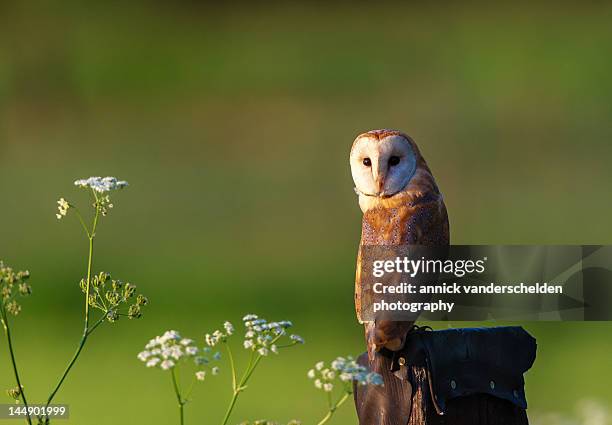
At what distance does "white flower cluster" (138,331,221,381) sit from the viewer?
1823 mm

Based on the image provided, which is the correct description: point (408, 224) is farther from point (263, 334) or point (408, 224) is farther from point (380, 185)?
point (263, 334)

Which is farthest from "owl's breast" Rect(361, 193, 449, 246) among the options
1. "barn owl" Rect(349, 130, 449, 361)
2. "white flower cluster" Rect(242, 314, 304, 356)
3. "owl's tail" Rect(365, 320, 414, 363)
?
"white flower cluster" Rect(242, 314, 304, 356)

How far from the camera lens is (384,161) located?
8.86ft

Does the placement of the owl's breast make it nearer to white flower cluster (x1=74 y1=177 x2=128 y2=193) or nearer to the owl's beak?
the owl's beak

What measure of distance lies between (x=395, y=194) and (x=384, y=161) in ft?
0.30

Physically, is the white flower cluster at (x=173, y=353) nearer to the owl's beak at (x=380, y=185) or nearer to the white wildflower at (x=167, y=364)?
the white wildflower at (x=167, y=364)

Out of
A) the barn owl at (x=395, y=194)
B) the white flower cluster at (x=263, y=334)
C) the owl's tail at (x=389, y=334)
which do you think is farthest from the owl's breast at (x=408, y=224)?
the white flower cluster at (x=263, y=334)

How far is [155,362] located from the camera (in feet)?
5.97

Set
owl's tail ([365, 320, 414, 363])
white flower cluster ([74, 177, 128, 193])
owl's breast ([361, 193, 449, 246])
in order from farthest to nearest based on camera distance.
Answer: owl's breast ([361, 193, 449, 246]) → owl's tail ([365, 320, 414, 363]) → white flower cluster ([74, 177, 128, 193])

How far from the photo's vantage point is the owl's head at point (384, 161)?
2.70 metres

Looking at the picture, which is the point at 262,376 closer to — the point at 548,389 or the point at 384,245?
the point at 548,389

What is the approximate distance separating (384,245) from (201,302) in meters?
4.18

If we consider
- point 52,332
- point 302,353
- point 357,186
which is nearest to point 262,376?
point 302,353

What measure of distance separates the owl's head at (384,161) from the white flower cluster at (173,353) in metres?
0.94
